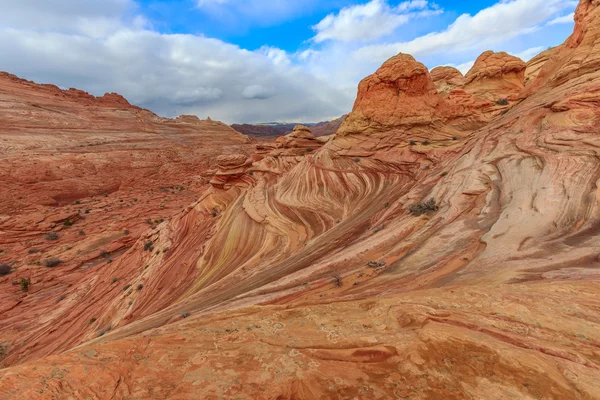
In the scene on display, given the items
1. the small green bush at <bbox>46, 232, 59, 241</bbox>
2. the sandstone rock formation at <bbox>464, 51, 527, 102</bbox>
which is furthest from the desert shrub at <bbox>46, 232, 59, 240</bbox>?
the sandstone rock formation at <bbox>464, 51, 527, 102</bbox>

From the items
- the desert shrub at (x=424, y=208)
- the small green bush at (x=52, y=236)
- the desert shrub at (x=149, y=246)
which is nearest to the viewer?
the desert shrub at (x=424, y=208)

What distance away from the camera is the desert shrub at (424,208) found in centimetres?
909

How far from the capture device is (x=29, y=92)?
52.4 m

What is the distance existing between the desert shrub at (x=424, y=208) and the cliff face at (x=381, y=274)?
6 centimetres

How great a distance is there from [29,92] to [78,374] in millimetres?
74060

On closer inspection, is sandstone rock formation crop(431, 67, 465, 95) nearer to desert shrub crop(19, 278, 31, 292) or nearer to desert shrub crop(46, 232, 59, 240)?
desert shrub crop(19, 278, 31, 292)

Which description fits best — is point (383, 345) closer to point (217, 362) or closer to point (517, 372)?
point (517, 372)

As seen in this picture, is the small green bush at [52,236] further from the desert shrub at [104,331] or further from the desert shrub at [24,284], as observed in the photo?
the desert shrub at [104,331]

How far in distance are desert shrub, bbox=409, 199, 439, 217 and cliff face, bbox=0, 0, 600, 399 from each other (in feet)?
0.18

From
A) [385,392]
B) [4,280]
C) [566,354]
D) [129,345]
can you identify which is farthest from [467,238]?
[4,280]

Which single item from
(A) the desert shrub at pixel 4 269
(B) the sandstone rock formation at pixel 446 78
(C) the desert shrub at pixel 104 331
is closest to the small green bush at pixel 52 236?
(A) the desert shrub at pixel 4 269

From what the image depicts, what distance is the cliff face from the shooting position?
9.87 ft

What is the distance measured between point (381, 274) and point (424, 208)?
373 centimetres

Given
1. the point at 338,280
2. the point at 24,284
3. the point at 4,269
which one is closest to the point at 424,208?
the point at 338,280
